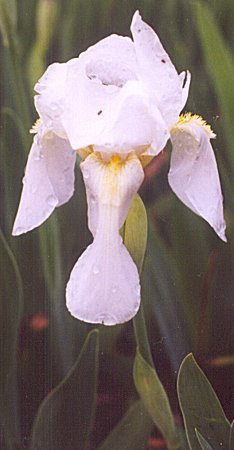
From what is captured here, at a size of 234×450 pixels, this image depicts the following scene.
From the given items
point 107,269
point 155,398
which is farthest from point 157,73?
point 155,398

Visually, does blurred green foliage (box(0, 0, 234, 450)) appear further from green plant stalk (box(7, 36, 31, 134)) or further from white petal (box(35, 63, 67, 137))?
white petal (box(35, 63, 67, 137))

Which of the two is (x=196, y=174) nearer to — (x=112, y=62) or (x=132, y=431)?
(x=112, y=62)

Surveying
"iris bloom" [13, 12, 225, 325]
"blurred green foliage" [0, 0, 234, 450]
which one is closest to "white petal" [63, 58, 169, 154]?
"iris bloom" [13, 12, 225, 325]

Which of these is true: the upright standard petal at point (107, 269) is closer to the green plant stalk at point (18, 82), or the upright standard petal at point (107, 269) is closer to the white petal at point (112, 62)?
the white petal at point (112, 62)

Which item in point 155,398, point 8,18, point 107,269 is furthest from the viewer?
point 8,18

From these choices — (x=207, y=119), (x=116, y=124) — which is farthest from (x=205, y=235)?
(x=116, y=124)

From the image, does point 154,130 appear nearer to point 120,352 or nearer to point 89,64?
point 89,64
